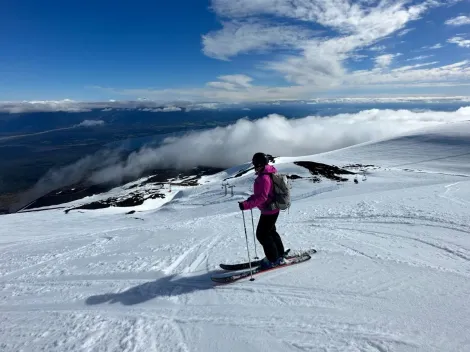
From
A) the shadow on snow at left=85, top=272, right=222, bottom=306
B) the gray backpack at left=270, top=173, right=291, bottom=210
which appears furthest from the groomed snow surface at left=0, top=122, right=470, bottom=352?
the gray backpack at left=270, top=173, right=291, bottom=210

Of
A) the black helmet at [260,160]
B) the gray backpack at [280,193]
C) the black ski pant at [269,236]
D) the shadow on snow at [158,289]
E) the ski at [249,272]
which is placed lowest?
the shadow on snow at [158,289]

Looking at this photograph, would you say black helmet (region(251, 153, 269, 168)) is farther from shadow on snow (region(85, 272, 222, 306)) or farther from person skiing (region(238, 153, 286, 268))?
shadow on snow (region(85, 272, 222, 306))

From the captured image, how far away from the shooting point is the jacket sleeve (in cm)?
589

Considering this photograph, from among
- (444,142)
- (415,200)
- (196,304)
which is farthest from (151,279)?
(444,142)

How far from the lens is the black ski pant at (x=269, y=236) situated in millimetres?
6367

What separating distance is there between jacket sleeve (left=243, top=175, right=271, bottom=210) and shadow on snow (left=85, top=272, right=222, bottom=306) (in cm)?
201

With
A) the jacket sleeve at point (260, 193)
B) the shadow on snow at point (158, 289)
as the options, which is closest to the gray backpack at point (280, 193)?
the jacket sleeve at point (260, 193)

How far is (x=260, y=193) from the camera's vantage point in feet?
19.5

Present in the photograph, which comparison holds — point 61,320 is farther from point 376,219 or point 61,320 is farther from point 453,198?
point 453,198

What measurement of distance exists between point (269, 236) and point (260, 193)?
1255 mm

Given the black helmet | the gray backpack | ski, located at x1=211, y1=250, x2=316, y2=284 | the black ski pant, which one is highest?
the black helmet

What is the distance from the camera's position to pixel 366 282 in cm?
573

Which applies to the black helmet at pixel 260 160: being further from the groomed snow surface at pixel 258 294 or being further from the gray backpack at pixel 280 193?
the groomed snow surface at pixel 258 294

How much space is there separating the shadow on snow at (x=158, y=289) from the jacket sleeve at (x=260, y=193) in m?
2.01
